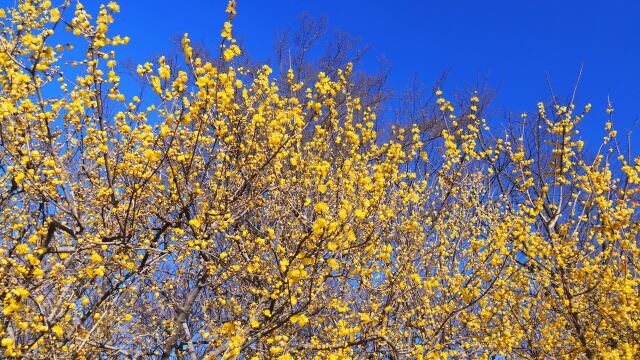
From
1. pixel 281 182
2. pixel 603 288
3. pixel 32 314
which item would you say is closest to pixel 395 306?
pixel 603 288

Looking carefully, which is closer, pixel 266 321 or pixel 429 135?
pixel 266 321

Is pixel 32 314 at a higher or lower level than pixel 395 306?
lower

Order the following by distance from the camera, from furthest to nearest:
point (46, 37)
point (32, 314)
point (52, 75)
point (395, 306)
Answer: point (395, 306) → point (32, 314) → point (52, 75) → point (46, 37)

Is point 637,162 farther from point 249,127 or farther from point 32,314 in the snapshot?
point 32,314

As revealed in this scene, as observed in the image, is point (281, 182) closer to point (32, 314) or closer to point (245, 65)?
point (32, 314)

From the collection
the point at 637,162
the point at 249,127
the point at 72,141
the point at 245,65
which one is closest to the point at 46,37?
the point at 72,141

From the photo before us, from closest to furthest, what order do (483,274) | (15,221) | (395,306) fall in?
(15,221)
(483,274)
(395,306)

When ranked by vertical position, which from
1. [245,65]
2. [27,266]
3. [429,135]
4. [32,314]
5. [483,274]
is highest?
[245,65]

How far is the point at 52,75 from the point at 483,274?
426 centimetres

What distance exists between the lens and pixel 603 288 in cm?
552

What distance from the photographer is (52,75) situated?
11.8 ft

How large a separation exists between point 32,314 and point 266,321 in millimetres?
1837

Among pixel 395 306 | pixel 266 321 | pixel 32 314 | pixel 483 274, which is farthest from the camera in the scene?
pixel 395 306

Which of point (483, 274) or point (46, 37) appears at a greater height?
point (46, 37)
